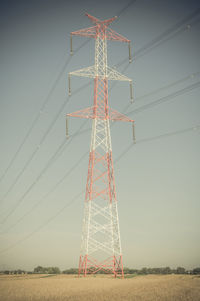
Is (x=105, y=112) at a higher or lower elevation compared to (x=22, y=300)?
higher

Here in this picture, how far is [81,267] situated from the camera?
3048 centimetres

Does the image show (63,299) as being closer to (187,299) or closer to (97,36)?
(187,299)

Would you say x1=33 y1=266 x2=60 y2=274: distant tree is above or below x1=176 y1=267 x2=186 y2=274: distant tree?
below

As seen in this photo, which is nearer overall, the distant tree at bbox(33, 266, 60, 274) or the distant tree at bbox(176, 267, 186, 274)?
the distant tree at bbox(176, 267, 186, 274)

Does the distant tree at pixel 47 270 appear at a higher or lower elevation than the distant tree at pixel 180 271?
lower

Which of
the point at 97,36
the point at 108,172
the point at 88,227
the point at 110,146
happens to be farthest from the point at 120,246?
the point at 97,36

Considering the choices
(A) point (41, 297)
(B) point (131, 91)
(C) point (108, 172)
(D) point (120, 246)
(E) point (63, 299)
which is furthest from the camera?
(B) point (131, 91)

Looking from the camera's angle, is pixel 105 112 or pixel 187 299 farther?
pixel 105 112

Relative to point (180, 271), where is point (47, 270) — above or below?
below

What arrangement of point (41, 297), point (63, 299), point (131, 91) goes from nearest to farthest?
point (63, 299), point (41, 297), point (131, 91)

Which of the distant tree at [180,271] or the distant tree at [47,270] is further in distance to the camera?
the distant tree at [47,270]

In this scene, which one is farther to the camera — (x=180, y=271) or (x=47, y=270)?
Result: (x=47, y=270)

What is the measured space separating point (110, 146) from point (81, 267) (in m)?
12.9

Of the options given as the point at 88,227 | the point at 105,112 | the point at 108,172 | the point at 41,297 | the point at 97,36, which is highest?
the point at 97,36
